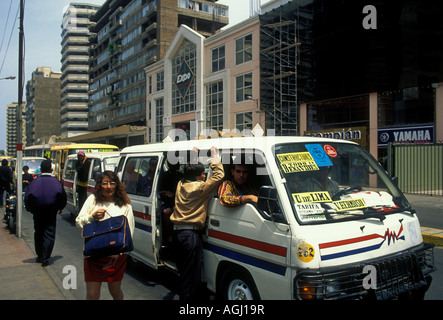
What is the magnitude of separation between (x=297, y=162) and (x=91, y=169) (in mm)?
7284

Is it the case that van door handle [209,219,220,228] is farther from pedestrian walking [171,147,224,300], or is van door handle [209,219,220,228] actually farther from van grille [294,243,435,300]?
van grille [294,243,435,300]

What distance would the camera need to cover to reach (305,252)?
316 cm

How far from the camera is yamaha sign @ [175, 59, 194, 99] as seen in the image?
1492 inches

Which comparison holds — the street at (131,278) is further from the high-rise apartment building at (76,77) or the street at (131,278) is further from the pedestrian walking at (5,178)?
the high-rise apartment building at (76,77)

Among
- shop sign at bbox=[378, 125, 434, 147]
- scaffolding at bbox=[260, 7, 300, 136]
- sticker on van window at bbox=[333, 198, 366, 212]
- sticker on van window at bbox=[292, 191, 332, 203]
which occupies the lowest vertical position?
sticker on van window at bbox=[333, 198, 366, 212]

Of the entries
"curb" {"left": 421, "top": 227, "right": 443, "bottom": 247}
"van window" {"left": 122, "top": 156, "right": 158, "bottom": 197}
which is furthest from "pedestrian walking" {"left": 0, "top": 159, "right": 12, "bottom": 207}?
"curb" {"left": 421, "top": 227, "right": 443, "bottom": 247}

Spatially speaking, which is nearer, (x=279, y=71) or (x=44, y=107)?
(x=279, y=71)

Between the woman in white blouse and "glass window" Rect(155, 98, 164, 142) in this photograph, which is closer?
the woman in white blouse

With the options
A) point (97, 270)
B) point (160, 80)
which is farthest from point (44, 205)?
point (160, 80)

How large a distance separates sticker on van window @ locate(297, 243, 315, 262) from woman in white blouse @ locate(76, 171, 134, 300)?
183 centimetres

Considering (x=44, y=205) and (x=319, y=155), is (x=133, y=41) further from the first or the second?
(x=319, y=155)

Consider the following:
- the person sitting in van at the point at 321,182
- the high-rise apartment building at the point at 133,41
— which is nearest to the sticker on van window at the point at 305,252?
the person sitting in van at the point at 321,182
